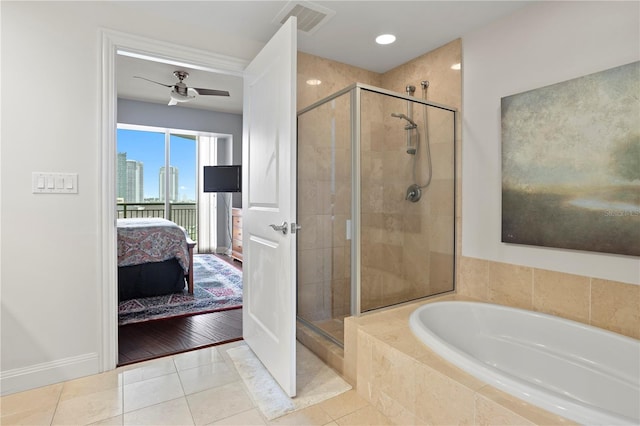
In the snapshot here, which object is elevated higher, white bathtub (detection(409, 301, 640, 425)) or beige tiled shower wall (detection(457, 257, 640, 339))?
beige tiled shower wall (detection(457, 257, 640, 339))

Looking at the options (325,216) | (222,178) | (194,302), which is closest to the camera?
(325,216)

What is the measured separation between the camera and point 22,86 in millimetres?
1873

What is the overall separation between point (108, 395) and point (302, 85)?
2.51 meters

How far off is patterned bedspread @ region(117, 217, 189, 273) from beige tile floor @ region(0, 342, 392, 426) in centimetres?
152

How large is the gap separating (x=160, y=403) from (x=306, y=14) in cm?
251


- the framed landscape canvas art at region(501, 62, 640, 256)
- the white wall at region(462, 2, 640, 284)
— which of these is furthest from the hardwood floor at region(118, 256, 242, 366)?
the framed landscape canvas art at region(501, 62, 640, 256)

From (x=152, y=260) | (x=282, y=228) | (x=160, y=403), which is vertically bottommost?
(x=160, y=403)

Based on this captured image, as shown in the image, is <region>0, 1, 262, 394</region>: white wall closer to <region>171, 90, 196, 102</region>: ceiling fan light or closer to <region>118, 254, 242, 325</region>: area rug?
<region>118, 254, 242, 325</region>: area rug

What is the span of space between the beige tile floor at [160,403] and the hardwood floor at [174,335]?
23 centimetres

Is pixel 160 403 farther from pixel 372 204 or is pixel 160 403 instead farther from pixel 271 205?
pixel 372 204

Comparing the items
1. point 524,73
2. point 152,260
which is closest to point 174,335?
point 152,260

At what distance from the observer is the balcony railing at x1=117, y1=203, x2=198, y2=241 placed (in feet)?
18.7

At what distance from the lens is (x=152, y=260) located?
349cm

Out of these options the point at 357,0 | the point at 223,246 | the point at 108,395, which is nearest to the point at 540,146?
the point at 357,0
